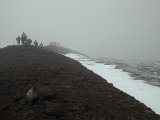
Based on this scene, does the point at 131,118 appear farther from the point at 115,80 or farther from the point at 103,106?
the point at 115,80

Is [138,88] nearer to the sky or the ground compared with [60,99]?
nearer to the ground

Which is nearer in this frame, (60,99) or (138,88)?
(60,99)

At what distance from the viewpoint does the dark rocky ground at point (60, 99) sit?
32.3 ft

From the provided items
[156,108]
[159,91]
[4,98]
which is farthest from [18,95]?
[159,91]

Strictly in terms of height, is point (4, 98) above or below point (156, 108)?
above

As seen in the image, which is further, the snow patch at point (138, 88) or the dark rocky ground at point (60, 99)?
the snow patch at point (138, 88)

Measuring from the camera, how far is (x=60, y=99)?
1123 cm

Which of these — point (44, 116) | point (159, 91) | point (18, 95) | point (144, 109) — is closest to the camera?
point (44, 116)

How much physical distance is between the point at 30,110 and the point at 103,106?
11.8 feet

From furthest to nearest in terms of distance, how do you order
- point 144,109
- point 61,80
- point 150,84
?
point 150,84 → point 61,80 → point 144,109

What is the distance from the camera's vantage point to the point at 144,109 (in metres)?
12.3

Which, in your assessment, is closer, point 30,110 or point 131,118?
point 30,110

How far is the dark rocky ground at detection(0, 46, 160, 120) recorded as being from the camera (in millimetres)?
9836

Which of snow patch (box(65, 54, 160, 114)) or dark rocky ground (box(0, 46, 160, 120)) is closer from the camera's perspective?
dark rocky ground (box(0, 46, 160, 120))
